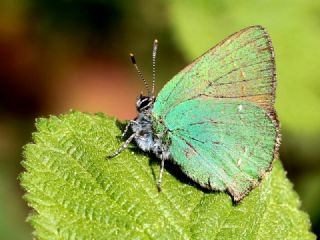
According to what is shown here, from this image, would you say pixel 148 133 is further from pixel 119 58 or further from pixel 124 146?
pixel 119 58

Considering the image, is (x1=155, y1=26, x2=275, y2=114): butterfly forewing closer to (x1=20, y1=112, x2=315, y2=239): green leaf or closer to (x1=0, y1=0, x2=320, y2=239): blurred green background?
(x1=20, y1=112, x2=315, y2=239): green leaf

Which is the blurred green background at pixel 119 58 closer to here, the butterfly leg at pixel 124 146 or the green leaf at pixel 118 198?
the green leaf at pixel 118 198

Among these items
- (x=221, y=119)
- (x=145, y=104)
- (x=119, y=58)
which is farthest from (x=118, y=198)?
(x=119, y=58)

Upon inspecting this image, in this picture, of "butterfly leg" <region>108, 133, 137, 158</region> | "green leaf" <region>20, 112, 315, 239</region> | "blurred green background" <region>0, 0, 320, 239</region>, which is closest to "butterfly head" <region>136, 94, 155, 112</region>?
"butterfly leg" <region>108, 133, 137, 158</region>

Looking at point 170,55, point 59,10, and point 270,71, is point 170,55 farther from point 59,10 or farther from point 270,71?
point 270,71

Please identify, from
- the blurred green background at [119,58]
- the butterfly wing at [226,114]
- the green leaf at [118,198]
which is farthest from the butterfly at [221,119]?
the blurred green background at [119,58]

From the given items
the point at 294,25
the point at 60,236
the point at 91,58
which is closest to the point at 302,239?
the point at 60,236
